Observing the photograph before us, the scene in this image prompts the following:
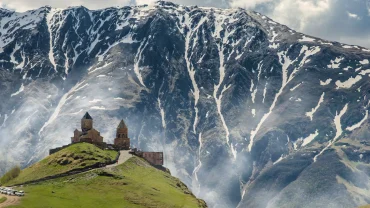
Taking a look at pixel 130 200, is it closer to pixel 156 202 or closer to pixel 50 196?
pixel 156 202

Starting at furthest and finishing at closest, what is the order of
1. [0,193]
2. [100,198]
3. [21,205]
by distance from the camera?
[100,198] → [0,193] → [21,205]

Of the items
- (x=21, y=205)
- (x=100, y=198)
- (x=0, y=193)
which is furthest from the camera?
(x=100, y=198)

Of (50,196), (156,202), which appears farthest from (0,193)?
(156,202)

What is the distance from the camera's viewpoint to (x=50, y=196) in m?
185

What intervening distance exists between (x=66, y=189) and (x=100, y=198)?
11.1 m

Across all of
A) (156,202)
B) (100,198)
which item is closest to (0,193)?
(100,198)

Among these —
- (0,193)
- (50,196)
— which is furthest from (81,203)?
(0,193)

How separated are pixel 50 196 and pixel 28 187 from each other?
53.5 ft

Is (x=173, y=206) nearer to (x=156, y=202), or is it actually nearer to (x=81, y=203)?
(x=156, y=202)

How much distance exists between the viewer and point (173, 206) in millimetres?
197625

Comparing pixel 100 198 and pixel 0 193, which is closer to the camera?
pixel 0 193

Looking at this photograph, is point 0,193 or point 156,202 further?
point 156,202

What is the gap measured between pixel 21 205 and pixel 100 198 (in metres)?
31.9

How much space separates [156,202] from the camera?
647 ft
